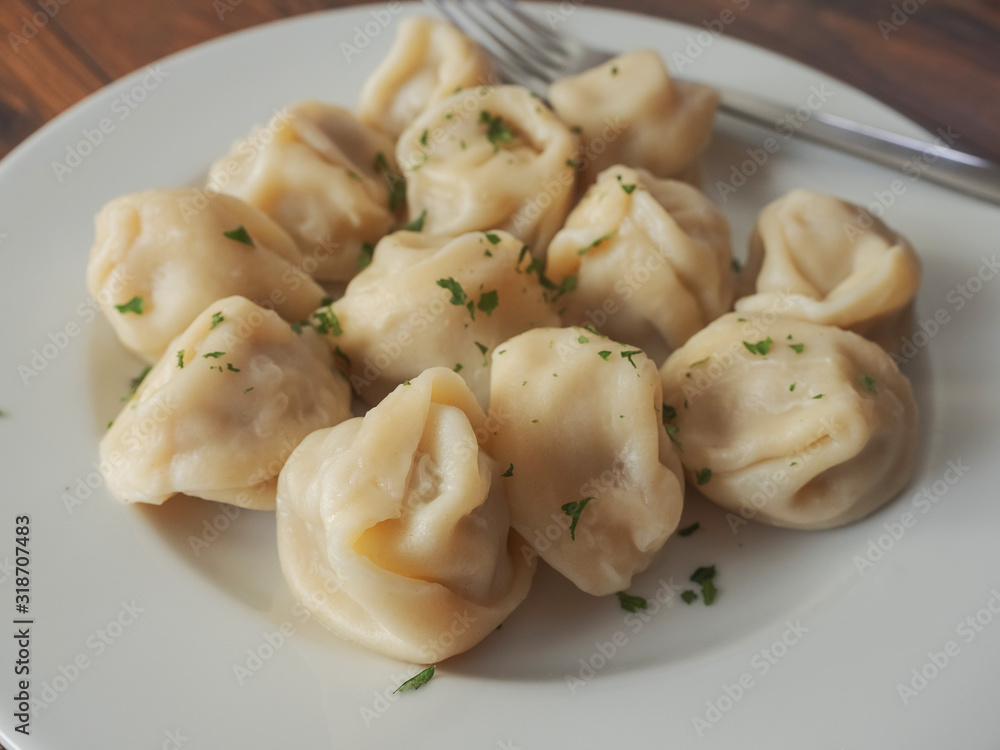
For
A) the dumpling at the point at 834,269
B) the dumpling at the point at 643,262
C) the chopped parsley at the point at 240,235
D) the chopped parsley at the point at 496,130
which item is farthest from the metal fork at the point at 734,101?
the chopped parsley at the point at 240,235

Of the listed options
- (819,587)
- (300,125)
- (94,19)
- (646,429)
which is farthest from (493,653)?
(94,19)

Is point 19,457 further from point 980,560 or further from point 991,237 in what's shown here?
point 991,237

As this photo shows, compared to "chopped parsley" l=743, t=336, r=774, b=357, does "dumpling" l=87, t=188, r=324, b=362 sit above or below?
above
